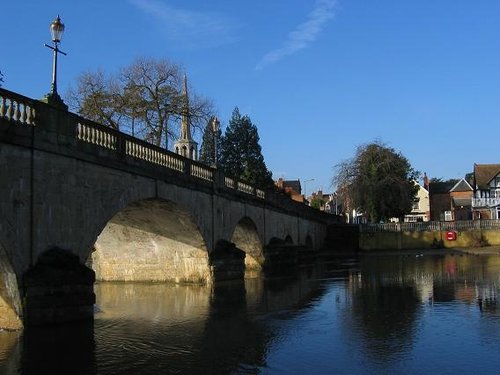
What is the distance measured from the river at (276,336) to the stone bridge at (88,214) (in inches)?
39.1

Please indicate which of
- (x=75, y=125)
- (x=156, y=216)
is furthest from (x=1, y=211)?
(x=156, y=216)

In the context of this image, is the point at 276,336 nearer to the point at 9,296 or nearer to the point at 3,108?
the point at 9,296

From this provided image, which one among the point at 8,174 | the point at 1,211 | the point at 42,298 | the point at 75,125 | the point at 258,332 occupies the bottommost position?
the point at 258,332

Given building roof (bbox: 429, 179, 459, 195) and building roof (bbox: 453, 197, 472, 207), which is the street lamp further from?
building roof (bbox: 429, 179, 459, 195)

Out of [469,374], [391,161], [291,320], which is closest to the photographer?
[469,374]

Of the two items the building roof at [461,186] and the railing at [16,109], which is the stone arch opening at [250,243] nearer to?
the railing at [16,109]

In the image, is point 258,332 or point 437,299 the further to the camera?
point 437,299

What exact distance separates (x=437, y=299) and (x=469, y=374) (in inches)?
352

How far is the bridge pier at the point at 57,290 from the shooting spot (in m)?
11.4

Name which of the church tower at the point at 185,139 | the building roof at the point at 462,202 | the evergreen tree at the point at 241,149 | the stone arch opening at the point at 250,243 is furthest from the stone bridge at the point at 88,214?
the building roof at the point at 462,202

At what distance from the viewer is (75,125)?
13.9m

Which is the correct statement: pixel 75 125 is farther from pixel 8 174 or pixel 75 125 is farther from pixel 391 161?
pixel 391 161

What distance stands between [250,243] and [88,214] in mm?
18331

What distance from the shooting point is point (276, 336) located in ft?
37.6
